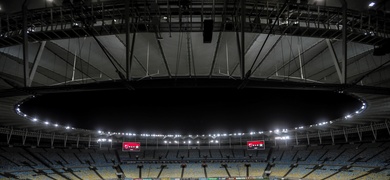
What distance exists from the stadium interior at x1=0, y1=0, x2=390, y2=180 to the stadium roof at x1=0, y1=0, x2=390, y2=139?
0.08m

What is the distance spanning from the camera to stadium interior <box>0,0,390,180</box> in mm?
14984

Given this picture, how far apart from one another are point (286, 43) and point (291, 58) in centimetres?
414

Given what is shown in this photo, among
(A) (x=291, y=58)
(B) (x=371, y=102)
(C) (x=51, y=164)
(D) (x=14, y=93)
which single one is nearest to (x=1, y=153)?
(C) (x=51, y=164)

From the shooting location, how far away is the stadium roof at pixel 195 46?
14.9m

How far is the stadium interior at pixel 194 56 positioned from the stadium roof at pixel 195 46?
8 centimetres

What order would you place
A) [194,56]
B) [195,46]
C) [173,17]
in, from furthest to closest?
[194,56]
[195,46]
[173,17]

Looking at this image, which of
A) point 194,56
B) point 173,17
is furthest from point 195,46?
point 173,17

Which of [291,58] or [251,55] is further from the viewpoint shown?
[291,58]

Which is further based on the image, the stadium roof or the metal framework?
the metal framework

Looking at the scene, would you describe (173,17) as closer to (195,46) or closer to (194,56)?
(195,46)

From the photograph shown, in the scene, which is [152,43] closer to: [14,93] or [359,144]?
[14,93]

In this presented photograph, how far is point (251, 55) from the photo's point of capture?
2709 centimetres

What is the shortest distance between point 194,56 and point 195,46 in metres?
2.12

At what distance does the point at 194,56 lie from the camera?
2717 cm
